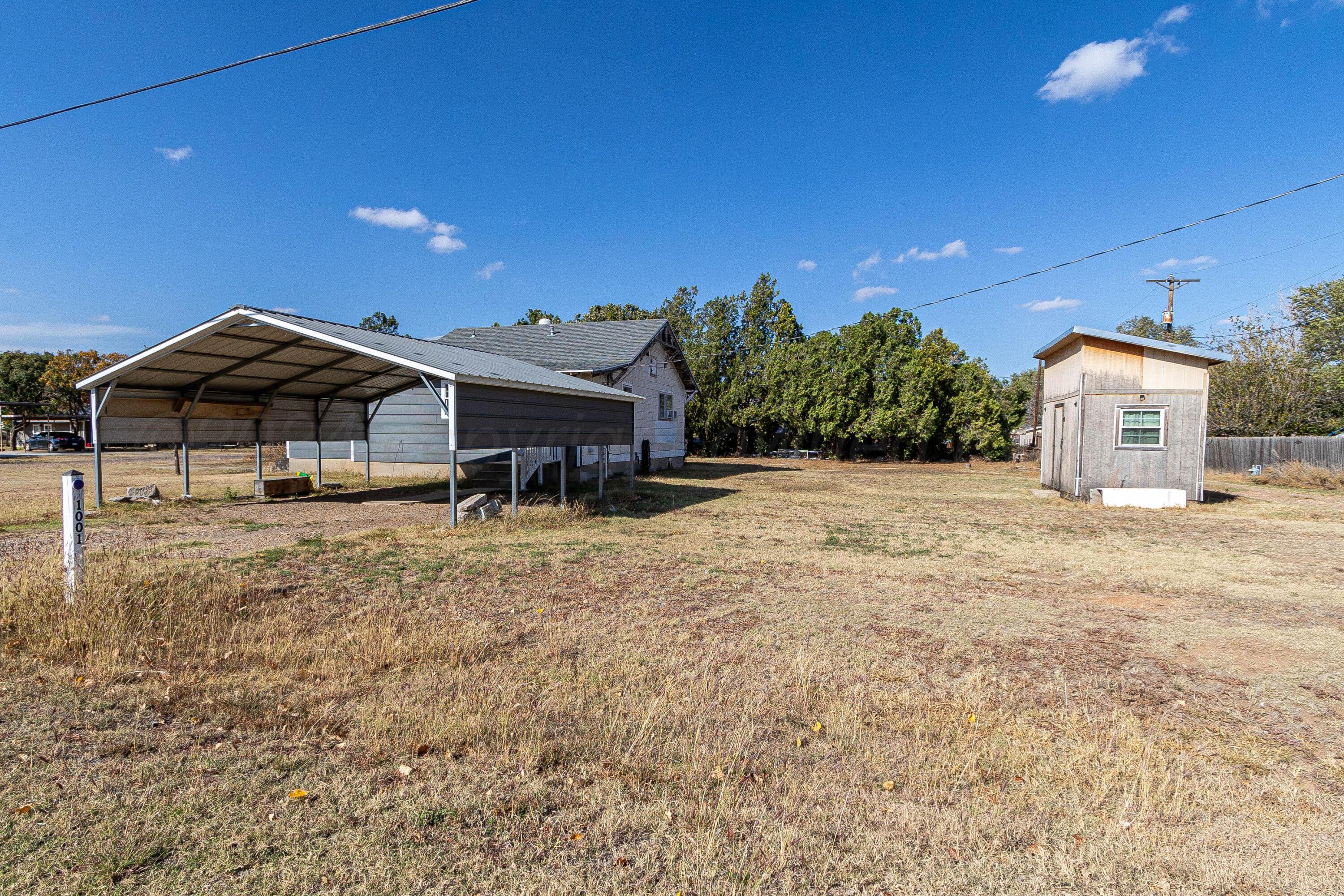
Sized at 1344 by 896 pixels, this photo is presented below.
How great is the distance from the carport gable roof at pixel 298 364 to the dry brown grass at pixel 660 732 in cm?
457

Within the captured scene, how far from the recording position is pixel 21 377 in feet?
165

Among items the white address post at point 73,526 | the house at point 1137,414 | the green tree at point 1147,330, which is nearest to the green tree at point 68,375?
the white address post at point 73,526

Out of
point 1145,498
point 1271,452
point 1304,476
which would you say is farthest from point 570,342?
point 1271,452

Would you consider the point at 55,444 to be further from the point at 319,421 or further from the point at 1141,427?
the point at 1141,427

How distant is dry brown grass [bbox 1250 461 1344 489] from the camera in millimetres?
19672

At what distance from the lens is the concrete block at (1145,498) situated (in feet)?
50.9

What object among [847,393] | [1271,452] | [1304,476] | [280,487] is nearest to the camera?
[280,487]

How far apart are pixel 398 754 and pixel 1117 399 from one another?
718 inches

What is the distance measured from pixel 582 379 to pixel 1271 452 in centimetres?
2527

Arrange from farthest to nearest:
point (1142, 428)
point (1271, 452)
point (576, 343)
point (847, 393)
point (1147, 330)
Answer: point (1147, 330) < point (847, 393) < point (576, 343) < point (1271, 452) < point (1142, 428)

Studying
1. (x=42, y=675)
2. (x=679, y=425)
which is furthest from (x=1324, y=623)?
(x=679, y=425)

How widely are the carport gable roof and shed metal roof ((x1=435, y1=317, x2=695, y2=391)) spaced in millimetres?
5471

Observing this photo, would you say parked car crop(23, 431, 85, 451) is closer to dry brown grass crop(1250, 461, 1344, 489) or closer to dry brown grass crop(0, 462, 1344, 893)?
dry brown grass crop(0, 462, 1344, 893)

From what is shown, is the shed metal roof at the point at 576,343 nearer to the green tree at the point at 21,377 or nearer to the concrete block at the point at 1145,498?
the concrete block at the point at 1145,498
